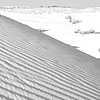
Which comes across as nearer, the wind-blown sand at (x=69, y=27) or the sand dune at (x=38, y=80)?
the sand dune at (x=38, y=80)

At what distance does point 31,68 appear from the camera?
14.4 feet

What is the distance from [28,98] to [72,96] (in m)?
0.92

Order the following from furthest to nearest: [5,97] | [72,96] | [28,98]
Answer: [72,96], [28,98], [5,97]

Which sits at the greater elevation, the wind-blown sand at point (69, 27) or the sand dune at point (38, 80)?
the wind-blown sand at point (69, 27)

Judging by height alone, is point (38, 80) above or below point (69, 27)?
below

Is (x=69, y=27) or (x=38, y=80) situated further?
(x=69, y=27)

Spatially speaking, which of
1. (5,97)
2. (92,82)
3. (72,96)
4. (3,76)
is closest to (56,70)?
(92,82)

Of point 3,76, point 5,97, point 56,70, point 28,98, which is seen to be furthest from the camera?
point 56,70

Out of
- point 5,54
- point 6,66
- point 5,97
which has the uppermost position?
point 5,54

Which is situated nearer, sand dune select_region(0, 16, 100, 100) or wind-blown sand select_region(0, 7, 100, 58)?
sand dune select_region(0, 16, 100, 100)

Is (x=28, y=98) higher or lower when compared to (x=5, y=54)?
lower

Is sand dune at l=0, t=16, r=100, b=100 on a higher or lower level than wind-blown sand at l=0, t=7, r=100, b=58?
lower

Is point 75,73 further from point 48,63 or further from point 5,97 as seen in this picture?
point 5,97

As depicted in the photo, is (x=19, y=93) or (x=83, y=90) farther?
(x=83, y=90)
